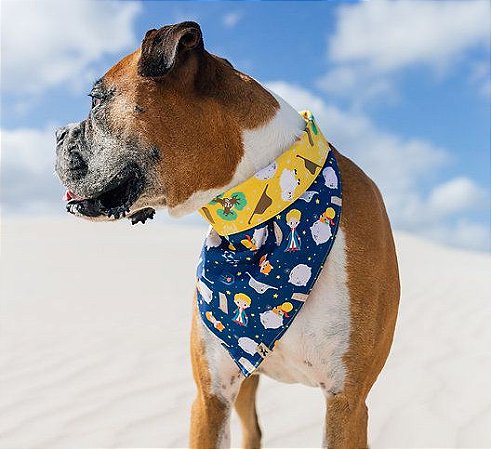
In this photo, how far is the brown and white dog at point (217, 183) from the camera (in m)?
2.75

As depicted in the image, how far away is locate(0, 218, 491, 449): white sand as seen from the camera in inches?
186

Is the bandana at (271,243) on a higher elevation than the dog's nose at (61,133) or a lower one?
lower

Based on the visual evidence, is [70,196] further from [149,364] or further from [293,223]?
[149,364]

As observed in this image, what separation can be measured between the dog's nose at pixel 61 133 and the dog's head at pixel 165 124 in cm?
12

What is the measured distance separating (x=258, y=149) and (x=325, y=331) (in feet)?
2.61

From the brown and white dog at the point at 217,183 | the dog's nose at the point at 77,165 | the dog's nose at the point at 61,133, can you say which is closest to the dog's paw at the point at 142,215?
the brown and white dog at the point at 217,183

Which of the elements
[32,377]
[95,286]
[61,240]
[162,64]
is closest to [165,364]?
[32,377]

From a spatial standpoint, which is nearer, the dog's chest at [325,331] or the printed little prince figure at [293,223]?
the dog's chest at [325,331]

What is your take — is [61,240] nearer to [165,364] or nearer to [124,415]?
[165,364]

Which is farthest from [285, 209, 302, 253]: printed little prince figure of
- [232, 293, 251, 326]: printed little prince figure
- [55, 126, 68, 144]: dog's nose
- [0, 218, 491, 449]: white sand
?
[0, 218, 491, 449]: white sand

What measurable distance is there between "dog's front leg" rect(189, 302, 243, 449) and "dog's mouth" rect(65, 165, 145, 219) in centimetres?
71

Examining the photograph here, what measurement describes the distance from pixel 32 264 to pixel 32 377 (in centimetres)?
480

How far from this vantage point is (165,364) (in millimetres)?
6160

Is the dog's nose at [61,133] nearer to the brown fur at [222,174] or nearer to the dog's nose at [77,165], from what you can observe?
the dog's nose at [77,165]
